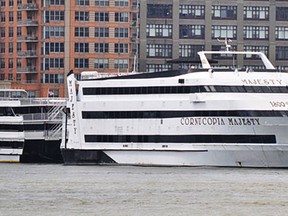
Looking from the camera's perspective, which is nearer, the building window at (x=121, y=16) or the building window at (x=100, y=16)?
the building window at (x=100, y=16)

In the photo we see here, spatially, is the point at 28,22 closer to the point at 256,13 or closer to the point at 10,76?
the point at 10,76

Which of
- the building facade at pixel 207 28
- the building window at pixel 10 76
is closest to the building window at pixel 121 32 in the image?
the building facade at pixel 207 28

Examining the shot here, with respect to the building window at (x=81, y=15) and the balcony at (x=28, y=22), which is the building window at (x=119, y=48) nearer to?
the building window at (x=81, y=15)

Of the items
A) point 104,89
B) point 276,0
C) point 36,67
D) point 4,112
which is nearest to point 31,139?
point 4,112

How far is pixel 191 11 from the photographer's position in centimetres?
12812

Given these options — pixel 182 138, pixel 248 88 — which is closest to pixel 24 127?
pixel 182 138

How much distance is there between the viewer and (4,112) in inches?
3629

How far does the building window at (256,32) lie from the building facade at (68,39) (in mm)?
12809

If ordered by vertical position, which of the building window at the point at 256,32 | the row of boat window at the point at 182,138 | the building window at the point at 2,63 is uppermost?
the building window at the point at 256,32

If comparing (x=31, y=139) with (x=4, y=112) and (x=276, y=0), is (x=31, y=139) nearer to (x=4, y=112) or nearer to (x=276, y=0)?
(x=4, y=112)

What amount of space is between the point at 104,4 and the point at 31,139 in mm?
32057

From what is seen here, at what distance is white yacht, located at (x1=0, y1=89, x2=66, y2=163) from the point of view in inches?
3615

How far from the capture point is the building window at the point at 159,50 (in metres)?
128

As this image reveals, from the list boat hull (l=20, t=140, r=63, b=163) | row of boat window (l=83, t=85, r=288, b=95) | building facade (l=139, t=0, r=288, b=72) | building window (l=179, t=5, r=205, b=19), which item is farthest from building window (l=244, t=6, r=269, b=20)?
row of boat window (l=83, t=85, r=288, b=95)
